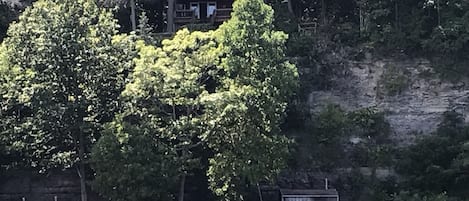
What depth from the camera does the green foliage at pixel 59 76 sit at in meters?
24.3

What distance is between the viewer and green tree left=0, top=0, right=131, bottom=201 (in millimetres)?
24312

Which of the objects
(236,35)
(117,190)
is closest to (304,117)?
(236,35)

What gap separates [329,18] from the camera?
1242 inches

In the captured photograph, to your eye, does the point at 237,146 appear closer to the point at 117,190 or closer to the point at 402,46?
the point at 117,190

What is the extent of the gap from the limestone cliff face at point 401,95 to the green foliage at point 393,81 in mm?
38

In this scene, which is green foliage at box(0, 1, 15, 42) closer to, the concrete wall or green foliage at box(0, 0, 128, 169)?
green foliage at box(0, 0, 128, 169)

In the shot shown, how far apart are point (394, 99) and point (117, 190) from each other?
11.0m

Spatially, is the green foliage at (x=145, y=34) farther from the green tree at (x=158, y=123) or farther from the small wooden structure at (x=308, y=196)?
the small wooden structure at (x=308, y=196)

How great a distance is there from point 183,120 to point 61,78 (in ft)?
13.6

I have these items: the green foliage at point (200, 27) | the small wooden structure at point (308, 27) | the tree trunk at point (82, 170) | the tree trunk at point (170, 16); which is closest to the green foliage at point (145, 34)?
the green foliage at point (200, 27)

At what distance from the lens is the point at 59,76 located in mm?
24438

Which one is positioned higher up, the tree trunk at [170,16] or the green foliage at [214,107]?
the tree trunk at [170,16]

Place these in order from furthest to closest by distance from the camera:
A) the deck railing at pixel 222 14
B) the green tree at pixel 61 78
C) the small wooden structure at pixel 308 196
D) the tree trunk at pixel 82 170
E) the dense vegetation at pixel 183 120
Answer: the deck railing at pixel 222 14, the small wooden structure at pixel 308 196, the tree trunk at pixel 82 170, the green tree at pixel 61 78, the dense vegetation at pixel 183 120

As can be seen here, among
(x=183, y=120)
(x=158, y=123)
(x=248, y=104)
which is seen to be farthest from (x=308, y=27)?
(x=158, y=123)
